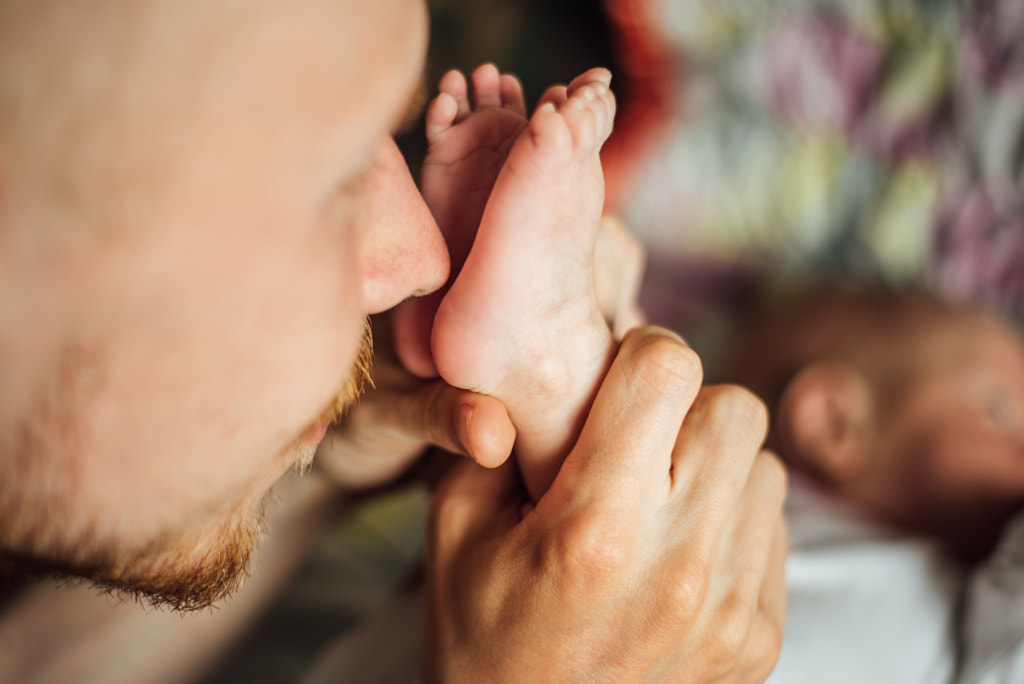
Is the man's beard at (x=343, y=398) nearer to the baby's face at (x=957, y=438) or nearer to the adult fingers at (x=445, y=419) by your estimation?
the adult fingers at (x=445, y=419)

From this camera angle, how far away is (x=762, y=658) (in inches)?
29.7

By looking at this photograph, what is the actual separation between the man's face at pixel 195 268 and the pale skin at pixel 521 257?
88 mm

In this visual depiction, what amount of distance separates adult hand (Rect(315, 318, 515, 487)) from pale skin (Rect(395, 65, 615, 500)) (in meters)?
0.03

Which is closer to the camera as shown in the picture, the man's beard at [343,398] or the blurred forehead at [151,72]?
the blurred forehead at [151,72]

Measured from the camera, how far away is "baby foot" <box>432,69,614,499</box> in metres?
0.60

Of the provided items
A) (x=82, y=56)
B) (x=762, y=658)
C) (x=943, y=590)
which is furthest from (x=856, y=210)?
(x=82, y=56)

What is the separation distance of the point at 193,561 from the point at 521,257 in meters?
0.41

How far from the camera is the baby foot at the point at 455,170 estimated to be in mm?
719

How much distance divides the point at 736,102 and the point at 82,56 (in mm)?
1368

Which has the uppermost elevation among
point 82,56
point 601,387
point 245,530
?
point 82,56

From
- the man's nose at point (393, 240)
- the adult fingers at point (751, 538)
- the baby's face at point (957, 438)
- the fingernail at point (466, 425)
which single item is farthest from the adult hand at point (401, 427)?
the baby's face at point (957, 438)

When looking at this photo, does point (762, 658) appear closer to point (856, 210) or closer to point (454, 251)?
point (454, 251)

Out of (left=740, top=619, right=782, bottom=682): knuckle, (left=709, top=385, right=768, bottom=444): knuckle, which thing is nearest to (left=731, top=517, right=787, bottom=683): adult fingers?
(left=740, top=619, right=782, bottom=682): knuckle

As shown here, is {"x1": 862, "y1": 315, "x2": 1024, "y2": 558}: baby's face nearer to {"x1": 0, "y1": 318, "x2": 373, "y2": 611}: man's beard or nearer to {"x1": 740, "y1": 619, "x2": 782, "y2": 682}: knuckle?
{"x1": 740, "y1": 619, "x2": 782, "y2": 682}: knuckle
